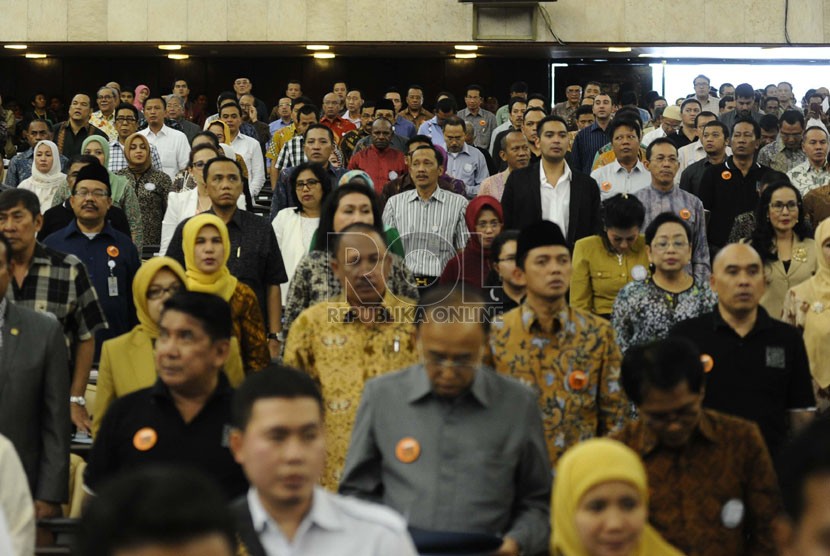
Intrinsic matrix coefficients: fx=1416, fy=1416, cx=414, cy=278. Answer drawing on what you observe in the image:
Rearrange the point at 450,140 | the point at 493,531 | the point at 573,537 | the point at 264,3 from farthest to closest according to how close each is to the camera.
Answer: the point at 264,3
the point at 450,140
the point at 493,531
the point at 573,537

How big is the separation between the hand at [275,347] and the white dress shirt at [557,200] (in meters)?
2.70

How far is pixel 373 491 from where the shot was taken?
428 cm

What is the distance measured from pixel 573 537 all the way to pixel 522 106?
12272 millimetres

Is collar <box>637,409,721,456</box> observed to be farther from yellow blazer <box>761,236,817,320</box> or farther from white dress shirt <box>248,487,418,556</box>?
yellow blazer <box>761,236,817,320</box>

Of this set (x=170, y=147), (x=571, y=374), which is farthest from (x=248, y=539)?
(x=170, y=147)

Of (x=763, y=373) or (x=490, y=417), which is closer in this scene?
(x=490, y=417)

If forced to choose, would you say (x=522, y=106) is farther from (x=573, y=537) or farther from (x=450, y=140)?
(x=573, y=537)

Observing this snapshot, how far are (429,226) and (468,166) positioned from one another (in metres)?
3.86

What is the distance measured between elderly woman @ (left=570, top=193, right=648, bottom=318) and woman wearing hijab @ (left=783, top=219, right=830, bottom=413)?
2.96ft

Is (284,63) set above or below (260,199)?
above

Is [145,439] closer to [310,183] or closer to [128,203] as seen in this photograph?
[310,183]

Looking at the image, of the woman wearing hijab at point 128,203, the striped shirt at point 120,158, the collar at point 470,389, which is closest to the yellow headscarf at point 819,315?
the collar at point 470,389

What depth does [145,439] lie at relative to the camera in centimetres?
446

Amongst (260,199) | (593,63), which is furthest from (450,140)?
(593,63)
